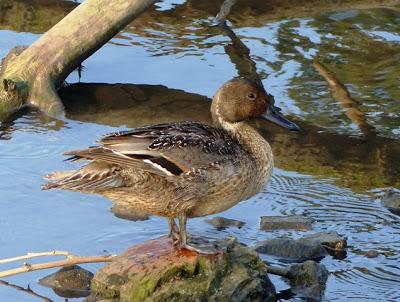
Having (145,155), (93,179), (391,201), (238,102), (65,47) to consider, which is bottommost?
(391,201)

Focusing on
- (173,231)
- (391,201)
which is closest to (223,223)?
(173,231)

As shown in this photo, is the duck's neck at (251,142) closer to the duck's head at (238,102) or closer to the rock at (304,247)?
the duck's head at (238,102)

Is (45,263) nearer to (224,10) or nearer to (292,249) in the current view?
(292,249)

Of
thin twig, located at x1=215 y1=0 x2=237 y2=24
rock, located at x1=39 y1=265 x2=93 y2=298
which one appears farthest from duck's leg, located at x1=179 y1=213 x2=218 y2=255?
thin twig, located at x1=215 y1=0 x2=237 y2=24

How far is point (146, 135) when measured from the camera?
6.35 m

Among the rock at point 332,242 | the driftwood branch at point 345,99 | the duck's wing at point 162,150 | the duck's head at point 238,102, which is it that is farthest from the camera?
the driftwood branch at point 345,99

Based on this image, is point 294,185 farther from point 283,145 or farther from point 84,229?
point 84,229

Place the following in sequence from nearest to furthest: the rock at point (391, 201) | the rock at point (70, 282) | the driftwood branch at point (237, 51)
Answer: the rock at point (70, 282)
the rock at point (391, 201)
the driftwood branch at point (237, 51)

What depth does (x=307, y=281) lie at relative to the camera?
6.64 metres

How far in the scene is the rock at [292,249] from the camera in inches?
279

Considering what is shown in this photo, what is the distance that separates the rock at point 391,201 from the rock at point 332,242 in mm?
713

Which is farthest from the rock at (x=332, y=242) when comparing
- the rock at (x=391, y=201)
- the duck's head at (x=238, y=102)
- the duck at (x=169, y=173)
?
the duck's head at (x=238, y=102)

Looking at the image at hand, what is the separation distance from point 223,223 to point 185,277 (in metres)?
1.30

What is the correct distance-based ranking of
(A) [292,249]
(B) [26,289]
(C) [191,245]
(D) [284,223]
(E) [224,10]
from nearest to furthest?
1. (C) [191,245]
2. (B) [26,289]
3. (A) [292,249]
4. (D) [284,223]
5. (E) [224,10]
